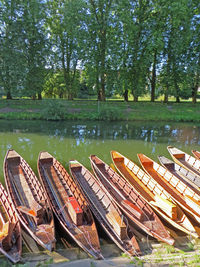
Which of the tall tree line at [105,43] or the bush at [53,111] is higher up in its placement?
the tall tree line at [105,43]

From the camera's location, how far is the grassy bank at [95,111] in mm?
29422

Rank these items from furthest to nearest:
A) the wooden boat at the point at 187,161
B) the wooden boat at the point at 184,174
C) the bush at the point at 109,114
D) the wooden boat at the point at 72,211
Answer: the bush at the point at 109,114
the wooden boat at the point at 187,161
the wooden boat at the point at 184,174
the wooden boat at the point at 72,211

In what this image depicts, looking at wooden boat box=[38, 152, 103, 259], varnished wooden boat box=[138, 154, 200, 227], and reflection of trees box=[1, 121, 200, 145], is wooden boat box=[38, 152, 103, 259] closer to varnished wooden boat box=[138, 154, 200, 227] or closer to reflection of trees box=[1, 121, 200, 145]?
varnished wooden boat box=[138, 154, 200, 227]

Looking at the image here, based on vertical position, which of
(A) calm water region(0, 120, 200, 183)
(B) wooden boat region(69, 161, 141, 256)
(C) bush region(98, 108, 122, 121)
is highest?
(C) bush region(98, 108, 122, 121)

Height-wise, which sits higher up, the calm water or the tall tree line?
the tall tree line

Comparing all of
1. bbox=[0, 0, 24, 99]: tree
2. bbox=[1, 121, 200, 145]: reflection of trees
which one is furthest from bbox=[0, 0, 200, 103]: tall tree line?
bbox=[1, 121, 200, 145]: reflection of trees

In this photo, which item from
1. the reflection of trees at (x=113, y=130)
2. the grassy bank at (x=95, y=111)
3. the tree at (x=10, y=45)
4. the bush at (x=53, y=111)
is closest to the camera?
the reflection of trees at (x=113, y=130)

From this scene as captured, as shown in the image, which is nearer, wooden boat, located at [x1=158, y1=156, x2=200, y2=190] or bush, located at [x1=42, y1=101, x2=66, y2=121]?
wooden boat, located at [x1=158, y1=156, x2=200, y2=190]

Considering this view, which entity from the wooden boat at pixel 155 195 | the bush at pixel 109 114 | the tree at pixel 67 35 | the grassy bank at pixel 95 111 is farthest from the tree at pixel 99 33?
the wooden boat at pixel 155 195

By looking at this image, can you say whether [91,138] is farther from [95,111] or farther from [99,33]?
[99,33]

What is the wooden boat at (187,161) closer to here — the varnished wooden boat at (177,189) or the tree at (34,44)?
the varnished wooden boat at (177,189)

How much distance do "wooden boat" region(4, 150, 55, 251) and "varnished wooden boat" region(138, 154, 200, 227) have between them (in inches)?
211

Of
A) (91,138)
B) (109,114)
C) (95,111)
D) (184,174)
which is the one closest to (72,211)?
(184,174)

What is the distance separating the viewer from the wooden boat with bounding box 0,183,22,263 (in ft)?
18.7
